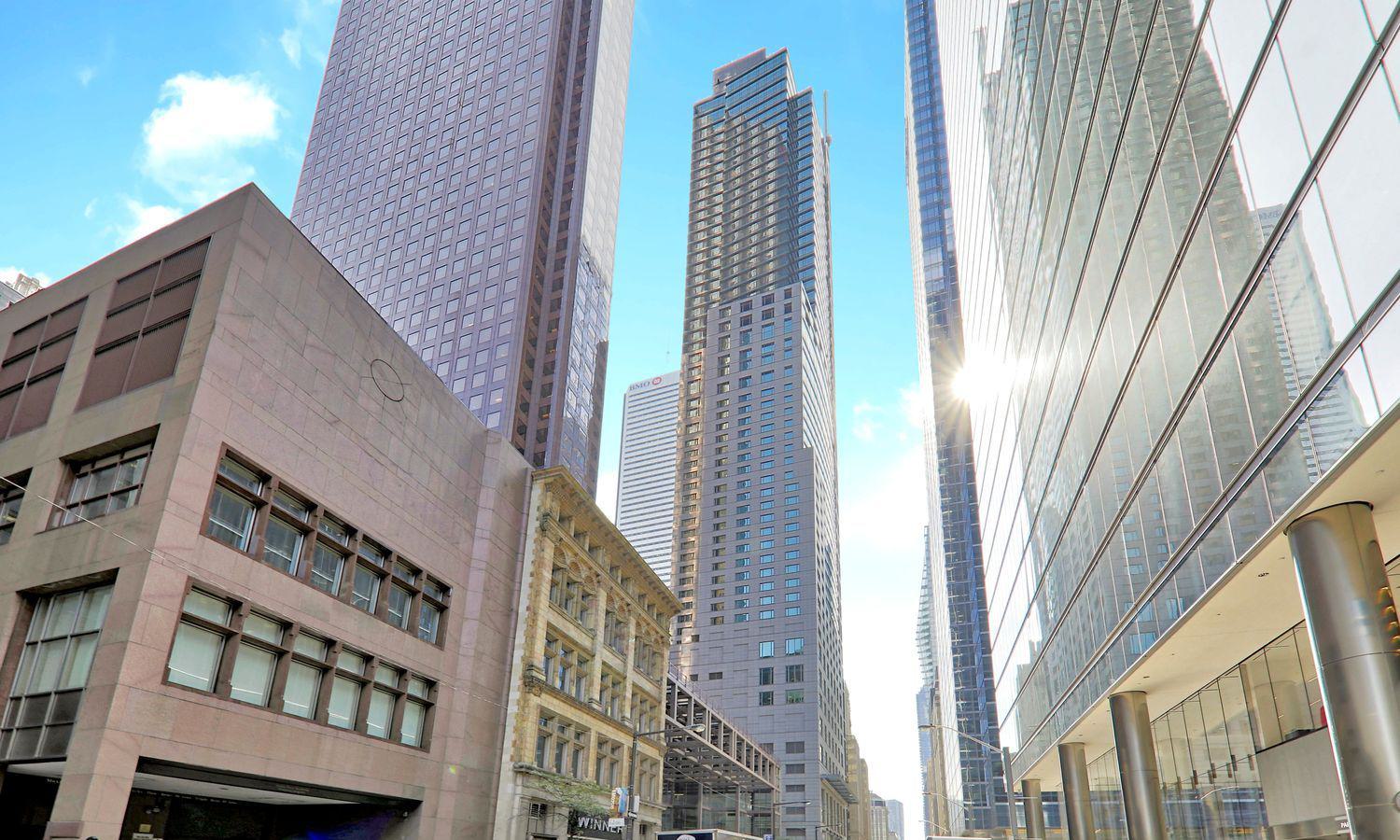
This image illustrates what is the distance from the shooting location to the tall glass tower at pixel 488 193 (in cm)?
11962

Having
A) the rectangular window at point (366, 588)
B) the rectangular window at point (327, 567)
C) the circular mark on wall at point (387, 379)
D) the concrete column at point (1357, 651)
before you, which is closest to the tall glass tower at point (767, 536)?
the rectangular window at point (366, 588)

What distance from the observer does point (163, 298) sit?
2759 centimetres

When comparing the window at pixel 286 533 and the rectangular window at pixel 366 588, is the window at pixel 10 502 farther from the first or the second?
the rectangular window at pixel 366 588

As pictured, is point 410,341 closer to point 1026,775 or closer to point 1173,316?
point 1026,775

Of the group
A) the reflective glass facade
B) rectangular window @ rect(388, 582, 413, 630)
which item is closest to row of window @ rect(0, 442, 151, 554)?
rectangular window @ rect(388, 582, 413, 630)

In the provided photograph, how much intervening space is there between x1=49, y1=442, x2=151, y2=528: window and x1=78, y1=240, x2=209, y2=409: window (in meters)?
2.01

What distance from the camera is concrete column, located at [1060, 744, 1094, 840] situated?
1544 inches

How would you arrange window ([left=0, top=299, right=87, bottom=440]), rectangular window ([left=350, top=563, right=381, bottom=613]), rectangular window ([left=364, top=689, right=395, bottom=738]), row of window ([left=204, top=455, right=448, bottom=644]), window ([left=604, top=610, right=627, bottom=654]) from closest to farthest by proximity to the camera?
row of window ([left=204, top=455, right=448, bottom=644])
window ([left=0, top=299, right=87, bottom=440])
rectangular window ([left=364, top=689, right=395, bottom=738])
rectangular window ([left=350, top=563, right=381, bottom=613])
window ([left=604, top=610, right=627, bottom=654])

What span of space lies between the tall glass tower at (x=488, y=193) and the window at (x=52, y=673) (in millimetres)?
84134

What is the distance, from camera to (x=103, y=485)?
25.7 metres

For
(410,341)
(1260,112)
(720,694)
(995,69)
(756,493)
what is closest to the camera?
(1260,112)

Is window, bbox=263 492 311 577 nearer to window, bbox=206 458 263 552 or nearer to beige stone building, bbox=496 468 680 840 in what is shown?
window, bbox=206 458 263 552

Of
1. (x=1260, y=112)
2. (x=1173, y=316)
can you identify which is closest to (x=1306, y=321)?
(x=1260, y=112)

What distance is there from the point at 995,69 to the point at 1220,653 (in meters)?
31.5
